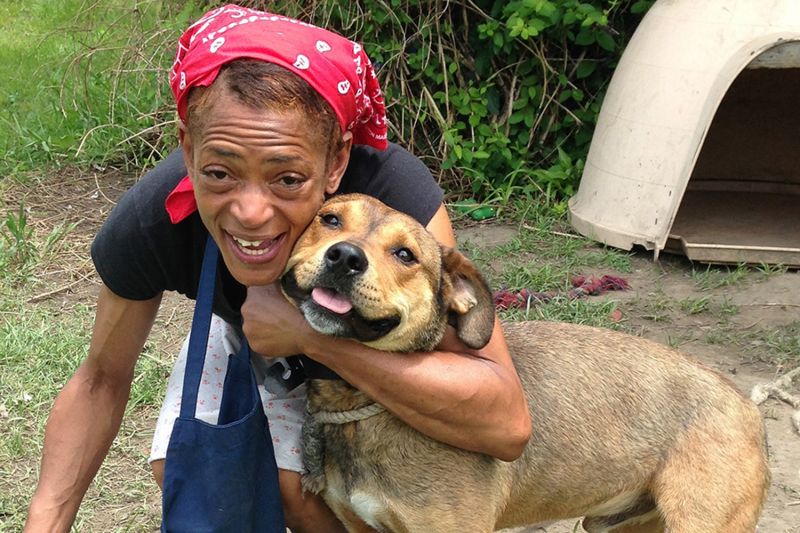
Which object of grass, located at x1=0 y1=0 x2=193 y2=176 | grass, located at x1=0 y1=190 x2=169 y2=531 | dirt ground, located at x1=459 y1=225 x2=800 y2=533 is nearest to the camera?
grass, located at x1=0 y1=190 x2=169 y2=531

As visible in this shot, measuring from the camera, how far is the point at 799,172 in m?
7.19

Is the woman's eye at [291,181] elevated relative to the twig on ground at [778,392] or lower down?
elevated

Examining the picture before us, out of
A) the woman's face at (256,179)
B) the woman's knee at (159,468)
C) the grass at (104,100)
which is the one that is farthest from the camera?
the grass at (104,100)

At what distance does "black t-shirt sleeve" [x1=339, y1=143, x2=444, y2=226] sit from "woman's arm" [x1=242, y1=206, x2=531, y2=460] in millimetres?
419

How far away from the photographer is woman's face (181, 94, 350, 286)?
2365 mm

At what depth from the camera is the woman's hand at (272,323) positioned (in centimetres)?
263

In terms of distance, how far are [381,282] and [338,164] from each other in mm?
379

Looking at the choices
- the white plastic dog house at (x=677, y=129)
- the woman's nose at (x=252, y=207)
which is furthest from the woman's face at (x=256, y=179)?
the white plastic dog house at (x=677, y=129)

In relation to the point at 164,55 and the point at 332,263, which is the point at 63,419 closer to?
the point at 332,263

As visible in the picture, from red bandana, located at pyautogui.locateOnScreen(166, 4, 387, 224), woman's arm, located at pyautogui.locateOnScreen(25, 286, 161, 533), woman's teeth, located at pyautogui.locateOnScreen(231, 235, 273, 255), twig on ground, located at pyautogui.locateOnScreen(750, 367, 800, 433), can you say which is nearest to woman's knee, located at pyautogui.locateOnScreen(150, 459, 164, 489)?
woman's arm, located at pyautogui.locateOnScreen(25, 286, 161, 533)

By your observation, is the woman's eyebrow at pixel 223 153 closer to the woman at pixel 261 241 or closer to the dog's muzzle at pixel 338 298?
the woman at pixel 261 241

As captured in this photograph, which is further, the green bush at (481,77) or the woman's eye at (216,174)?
the green bush at (481,77)

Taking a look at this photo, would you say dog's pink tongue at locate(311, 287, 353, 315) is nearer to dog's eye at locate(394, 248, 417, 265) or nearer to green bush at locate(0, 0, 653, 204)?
dog's eye at locate(394, 248, 417, 265)

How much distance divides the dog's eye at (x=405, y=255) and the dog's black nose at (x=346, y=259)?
0.19 meters
